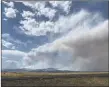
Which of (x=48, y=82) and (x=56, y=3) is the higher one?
(x=56, y=3)

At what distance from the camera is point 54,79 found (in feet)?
44.4

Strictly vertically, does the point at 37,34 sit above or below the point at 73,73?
above

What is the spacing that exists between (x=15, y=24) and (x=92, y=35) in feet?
5.20

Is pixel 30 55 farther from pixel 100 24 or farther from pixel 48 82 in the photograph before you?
pixel 100 24

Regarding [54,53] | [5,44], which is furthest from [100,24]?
[5,44]

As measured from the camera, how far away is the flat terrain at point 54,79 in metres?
13.5

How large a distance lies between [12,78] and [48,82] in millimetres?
734

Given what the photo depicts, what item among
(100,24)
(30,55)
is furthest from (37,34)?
(100,24)

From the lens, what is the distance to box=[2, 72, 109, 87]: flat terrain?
1346cm

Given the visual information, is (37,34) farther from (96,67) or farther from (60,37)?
(96,67)

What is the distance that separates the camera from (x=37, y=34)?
13602 mm

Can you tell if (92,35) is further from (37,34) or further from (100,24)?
(37,34)

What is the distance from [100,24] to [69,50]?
2.70ft

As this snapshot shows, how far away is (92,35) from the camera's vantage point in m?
13.6
